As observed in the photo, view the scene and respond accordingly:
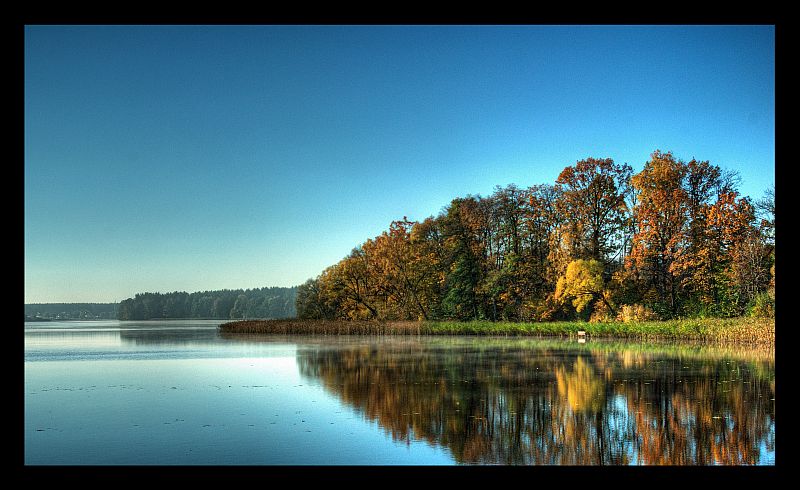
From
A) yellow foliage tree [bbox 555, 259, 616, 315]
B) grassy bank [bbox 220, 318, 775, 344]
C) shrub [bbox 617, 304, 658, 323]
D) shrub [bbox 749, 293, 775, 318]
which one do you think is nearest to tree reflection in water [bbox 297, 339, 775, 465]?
grassy bank [bbox 220, 318, 775, 344]

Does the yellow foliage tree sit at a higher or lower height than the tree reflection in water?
higher

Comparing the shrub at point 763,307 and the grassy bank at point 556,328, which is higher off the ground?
the shrub at point 763,307

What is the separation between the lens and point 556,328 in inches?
1713

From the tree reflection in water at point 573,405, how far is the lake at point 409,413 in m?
0.04

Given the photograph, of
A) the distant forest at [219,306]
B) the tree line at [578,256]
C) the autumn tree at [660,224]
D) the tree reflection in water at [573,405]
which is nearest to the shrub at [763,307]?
the tree line at [578,256]

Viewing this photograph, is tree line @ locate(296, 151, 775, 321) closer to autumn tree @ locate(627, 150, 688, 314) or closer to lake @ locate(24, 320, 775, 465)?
autumn tree @ locate(627, 150, 688, 314)

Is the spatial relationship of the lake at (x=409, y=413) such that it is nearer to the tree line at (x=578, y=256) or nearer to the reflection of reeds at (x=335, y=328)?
the tree line at (x=578, y=256)

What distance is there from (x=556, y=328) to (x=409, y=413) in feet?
107

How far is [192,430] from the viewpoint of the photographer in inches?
450

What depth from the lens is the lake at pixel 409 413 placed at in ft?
30.8

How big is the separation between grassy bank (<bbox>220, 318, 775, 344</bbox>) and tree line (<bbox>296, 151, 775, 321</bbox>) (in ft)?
7.45

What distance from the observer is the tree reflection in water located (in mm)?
9328
